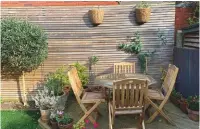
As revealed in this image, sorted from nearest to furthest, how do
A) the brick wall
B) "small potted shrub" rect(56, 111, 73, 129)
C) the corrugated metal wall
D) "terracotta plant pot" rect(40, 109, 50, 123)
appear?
"small potted shrub" rect(56, 111, 73, 129), "terracotta plant pot" rect(40, 109, 50, 123), the corrugated metal wall, the brick wall

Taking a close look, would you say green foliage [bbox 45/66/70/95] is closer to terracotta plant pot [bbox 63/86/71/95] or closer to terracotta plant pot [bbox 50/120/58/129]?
terracotta plant pot [bbox 63/86/71/95]

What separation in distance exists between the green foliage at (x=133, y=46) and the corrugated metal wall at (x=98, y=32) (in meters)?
0.12

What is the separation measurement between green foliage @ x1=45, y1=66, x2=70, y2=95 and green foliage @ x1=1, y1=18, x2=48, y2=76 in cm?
62

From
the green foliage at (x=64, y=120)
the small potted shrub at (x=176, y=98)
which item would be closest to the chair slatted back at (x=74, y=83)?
the green foliage at (x=64, y=120)

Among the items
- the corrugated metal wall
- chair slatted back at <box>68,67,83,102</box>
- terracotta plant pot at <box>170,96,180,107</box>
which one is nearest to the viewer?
chair slatted back at <box>68,67,83,102</box>

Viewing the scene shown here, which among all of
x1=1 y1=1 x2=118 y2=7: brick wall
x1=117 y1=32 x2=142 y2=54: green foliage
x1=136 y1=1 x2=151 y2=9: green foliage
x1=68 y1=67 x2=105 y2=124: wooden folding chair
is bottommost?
x1=68 y1=67 x2=105 y2=124: wooden folding chair

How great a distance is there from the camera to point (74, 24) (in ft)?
21.9

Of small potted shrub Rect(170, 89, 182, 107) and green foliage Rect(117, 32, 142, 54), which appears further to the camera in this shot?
green foliage Rect(117, 32, 142, 54)

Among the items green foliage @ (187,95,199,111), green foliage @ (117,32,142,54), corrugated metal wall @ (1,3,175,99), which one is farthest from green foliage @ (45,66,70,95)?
green foliage @ (187,95,199,111)

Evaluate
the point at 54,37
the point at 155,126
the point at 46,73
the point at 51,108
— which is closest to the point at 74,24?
the point at 54,37

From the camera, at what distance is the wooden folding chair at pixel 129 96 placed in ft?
13.0

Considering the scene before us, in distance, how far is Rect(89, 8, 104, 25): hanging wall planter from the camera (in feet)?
21.0

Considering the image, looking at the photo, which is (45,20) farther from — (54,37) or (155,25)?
(155,25)

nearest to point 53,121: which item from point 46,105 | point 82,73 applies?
point 46,105
